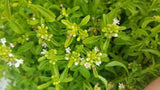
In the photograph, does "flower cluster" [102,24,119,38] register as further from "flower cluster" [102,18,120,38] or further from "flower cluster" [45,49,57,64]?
"flower cluster" [45,49,57,64]

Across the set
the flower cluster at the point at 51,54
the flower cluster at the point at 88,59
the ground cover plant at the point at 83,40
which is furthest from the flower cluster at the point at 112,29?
the flower cluster at the point at 51,54

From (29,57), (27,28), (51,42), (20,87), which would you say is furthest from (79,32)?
(20,87)

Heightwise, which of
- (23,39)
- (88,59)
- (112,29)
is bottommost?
(88,59)

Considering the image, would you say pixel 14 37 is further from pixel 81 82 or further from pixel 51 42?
pixel 81 82

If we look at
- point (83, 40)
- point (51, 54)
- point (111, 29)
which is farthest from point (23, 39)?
point (111, 29)

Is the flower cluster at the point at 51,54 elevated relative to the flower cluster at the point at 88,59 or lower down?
elevated

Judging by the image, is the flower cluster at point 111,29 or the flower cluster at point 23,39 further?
the flower cluster at point 23,39

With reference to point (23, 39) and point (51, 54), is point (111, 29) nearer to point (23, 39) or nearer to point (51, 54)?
point (51, 54)

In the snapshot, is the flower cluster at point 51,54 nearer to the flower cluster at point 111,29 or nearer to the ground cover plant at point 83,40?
the ground cover plant at point 83,40
